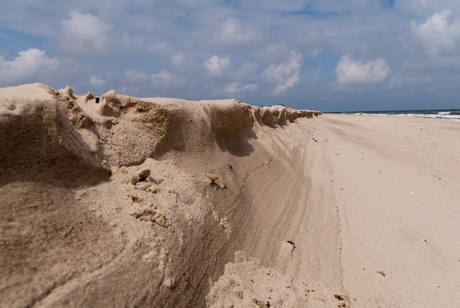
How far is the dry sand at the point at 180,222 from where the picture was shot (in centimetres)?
115

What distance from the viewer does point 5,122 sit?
1.22 m

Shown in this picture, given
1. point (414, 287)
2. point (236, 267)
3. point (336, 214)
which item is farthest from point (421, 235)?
point (236, 267)

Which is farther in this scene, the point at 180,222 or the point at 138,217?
the point at 180,222

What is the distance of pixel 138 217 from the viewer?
150cm

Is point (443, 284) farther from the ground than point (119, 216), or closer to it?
closer to it

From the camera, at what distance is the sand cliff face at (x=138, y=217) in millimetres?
1119

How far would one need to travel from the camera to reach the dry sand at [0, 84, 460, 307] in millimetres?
1154

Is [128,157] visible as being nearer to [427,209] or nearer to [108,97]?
[108,97]

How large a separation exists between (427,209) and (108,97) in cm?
395

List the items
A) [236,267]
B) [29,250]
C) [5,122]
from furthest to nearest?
[236,267], [5,122], [29,250]

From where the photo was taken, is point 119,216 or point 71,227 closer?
point 71,227

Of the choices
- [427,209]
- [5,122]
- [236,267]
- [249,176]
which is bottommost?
[427,209]

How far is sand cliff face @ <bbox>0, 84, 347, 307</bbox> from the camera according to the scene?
3.67 feet

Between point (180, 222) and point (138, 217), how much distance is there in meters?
0.25
